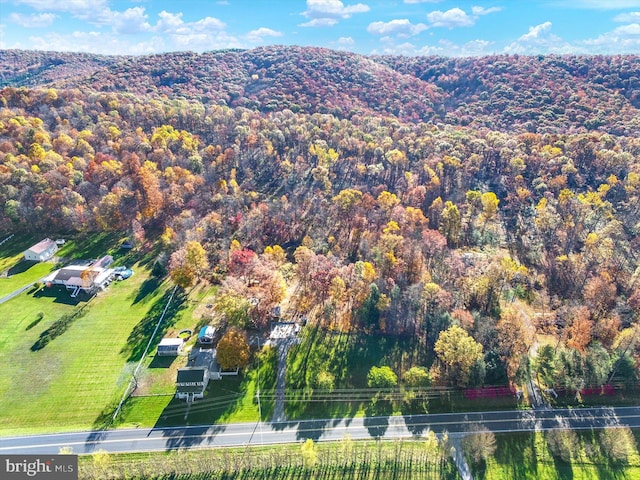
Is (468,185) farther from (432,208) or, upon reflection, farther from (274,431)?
(274,431)

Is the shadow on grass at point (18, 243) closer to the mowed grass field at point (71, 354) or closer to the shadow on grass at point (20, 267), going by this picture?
the shadow on grass at point (20, 267)

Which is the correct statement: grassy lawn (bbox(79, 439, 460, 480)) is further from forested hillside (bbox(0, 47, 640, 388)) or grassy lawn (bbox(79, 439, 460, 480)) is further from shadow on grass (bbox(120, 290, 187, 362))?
shadow on grass (bbox(120, 290, 187, 362))

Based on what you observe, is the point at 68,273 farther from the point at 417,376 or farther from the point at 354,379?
the point at 417,376

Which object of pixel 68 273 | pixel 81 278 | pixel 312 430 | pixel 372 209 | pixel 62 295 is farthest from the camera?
A: pixel 372 209

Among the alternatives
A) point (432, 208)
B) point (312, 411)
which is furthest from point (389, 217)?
→ point (312, 411)

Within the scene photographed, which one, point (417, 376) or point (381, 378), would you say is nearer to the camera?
point (417, 376)

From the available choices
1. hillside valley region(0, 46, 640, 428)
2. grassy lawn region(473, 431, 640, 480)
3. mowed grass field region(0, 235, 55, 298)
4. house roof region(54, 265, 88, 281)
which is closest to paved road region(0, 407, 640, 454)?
grassy lawn region(473, 431, 640, 480)

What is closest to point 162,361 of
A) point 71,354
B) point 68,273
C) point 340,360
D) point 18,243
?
point 71,354
